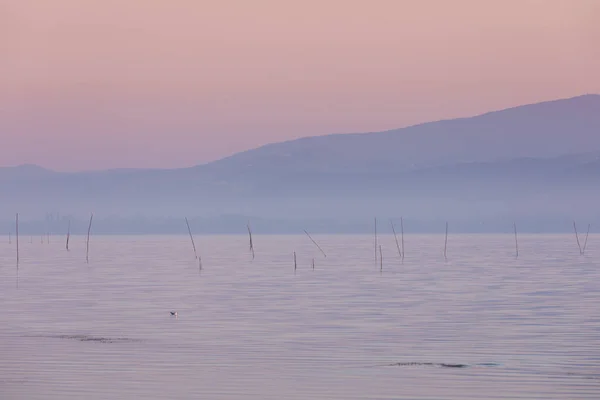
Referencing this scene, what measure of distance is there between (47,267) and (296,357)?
48537mm

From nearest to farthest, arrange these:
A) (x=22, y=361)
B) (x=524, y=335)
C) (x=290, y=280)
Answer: (x=22, y=361)
(x=524, y=335)
(x=290, y=280)

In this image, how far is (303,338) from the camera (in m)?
28.2

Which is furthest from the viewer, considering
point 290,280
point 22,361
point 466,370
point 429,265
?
point 429,265

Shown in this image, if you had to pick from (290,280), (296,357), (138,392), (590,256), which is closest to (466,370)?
(296,357)

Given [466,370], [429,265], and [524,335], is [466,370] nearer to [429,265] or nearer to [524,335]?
[524,335]

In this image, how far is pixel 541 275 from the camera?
2216 inches

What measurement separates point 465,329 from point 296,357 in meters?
6.69

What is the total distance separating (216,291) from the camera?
46.7 m

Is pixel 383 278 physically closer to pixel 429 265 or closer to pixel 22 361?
pixel 429 265

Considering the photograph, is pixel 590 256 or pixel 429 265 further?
pixel 590 256

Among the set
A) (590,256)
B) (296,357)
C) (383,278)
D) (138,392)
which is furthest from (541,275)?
(138,392)

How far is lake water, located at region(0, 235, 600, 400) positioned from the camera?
2070 cm

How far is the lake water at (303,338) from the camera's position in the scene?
815 inches

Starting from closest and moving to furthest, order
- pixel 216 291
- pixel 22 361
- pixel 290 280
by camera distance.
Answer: pixel 22 361 → pixel 216 291 → pixel 290 280
